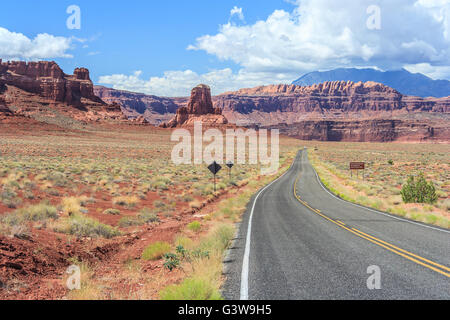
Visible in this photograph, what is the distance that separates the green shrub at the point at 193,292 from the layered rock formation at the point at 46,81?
146565mm

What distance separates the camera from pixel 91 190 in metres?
19.2

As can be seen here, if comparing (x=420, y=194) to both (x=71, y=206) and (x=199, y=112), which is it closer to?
(x=71, y=206)

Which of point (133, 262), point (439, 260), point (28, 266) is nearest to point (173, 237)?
point (133, 262)

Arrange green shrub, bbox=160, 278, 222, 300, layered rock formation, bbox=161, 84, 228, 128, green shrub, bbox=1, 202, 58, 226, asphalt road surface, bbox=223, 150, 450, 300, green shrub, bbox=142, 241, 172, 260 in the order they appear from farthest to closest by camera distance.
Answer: layered rock formation, bbox=161, 84, 228, 128 → green shrub, bbox=1, 202, 58, 226 → green shrub, bbox=142, 241, 172, 260 → asphalt road surface, bbox=223, 150, 450, 300 → green shrub, bbox=160, 278, 222, 300

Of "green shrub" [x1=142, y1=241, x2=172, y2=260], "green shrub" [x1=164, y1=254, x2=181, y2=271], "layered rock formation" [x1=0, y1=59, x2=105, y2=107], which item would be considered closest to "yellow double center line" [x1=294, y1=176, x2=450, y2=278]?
"green shrub" [x1=164, y1=254, x2=181, y2=271]

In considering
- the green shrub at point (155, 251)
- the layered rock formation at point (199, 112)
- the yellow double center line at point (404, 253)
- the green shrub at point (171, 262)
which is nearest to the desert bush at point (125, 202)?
the green shrub at point (155, 251)

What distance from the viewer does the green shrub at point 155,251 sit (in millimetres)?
8891

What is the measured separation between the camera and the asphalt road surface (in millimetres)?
5375

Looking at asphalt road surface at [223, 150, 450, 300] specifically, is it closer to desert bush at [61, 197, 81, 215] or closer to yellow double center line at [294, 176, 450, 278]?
yellow double center line at [294, 176, 450, 278]

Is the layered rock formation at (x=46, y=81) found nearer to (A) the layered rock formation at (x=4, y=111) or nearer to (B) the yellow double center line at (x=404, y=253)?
(A) the layered rock formation at (x=4, y=111)

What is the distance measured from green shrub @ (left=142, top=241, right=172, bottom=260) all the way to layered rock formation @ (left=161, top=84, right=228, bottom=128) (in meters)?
152

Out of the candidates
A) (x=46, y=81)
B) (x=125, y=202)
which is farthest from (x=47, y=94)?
(x=125, y=202)

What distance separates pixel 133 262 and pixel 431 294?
7215 millimetres
